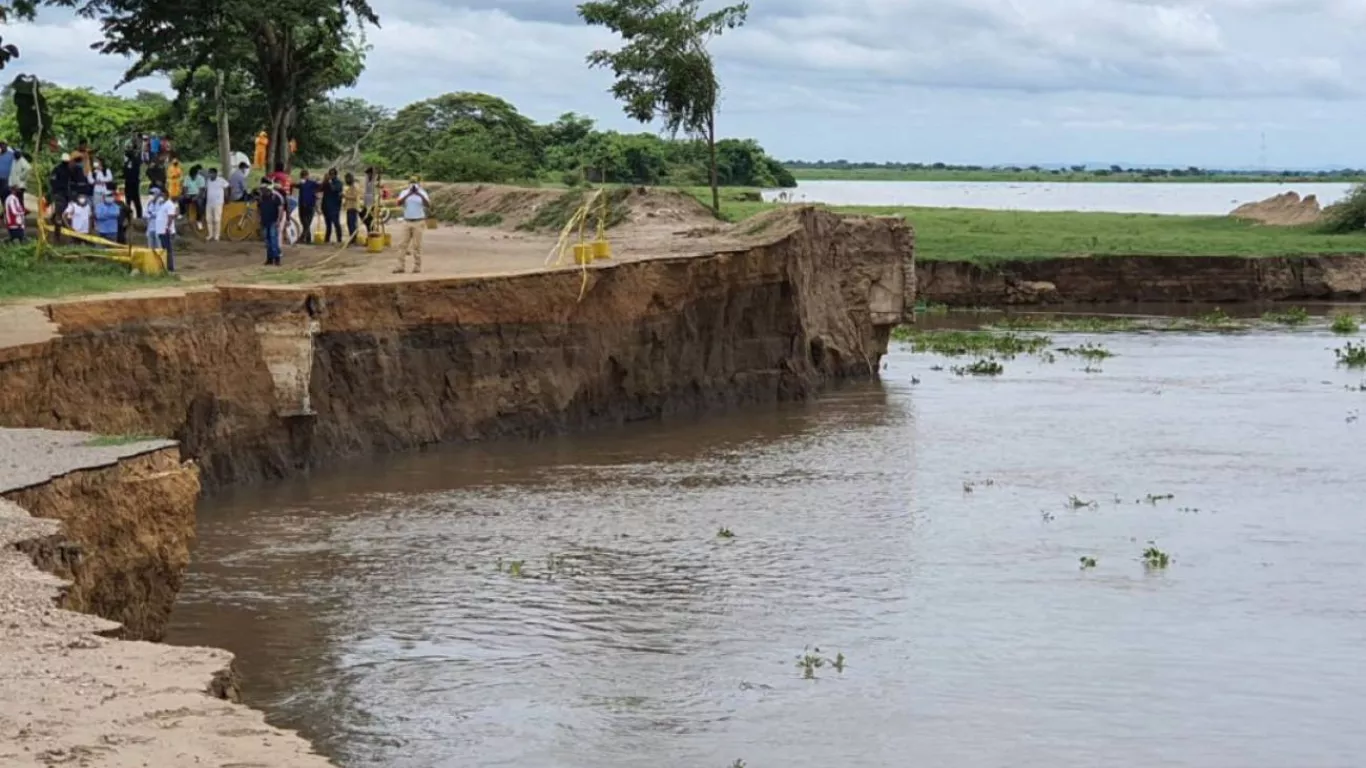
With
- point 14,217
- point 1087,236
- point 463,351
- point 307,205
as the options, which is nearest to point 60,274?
point 14,217

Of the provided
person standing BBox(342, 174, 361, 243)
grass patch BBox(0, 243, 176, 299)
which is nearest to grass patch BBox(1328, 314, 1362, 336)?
person standing BBox(342, 174, 361, 243)

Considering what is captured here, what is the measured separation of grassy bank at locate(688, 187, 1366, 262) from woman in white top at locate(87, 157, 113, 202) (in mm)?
18482

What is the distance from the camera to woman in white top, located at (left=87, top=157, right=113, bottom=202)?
97.1 ft

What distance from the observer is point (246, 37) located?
3438cm

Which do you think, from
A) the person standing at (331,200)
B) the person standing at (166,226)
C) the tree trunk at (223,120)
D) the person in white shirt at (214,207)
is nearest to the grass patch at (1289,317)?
the person standing at (331,200)

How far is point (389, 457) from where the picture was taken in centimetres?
2370

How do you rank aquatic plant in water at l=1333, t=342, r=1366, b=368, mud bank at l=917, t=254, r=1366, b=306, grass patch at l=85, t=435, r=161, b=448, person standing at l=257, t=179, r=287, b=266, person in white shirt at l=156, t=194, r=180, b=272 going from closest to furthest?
grass patch at l=85, t=435, r=161, b=448, person in white shirt at l=156, t=194, r=180, b=272, person standing at l=257, t=179, r=287, b=266, aquatic plant in water at l=1333, t=342, r=1366, b=368, mud bank at l=917, t=254, r=1366, b=306

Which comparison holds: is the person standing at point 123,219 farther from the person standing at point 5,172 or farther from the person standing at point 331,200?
the person standing at point 331,200

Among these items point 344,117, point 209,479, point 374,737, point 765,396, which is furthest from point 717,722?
point 344,117

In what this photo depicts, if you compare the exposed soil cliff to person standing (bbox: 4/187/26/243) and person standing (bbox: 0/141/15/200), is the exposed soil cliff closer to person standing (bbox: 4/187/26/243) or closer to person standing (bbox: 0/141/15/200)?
person standing (bbox: 4/187/26/243)

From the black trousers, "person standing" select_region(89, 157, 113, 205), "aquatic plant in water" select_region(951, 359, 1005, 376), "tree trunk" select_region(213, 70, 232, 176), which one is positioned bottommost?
"aquatic plant in water" select_region(951, 359, 1005, 376)

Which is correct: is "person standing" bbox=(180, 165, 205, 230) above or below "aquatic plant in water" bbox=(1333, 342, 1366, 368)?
above

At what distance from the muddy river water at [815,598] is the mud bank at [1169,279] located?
22.8 m

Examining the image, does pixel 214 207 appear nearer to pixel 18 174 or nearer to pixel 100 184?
pixel 100 184
